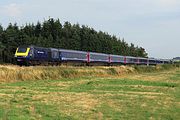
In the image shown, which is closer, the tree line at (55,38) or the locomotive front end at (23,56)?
the locomotive front end at (23,56)

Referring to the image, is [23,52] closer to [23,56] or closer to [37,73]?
[23,56]

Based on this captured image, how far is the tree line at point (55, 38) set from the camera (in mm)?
82481

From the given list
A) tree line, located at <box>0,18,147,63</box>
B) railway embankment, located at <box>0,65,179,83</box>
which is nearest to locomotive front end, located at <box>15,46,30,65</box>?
railway embankment, located at <box>0,65,179,83</box>

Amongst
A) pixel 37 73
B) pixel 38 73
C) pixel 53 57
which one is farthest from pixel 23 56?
pixel 37 73

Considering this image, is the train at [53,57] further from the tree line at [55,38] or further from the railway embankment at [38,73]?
the tree line at [55,38]

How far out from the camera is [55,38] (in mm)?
102938

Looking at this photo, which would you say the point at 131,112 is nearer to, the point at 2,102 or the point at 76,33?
the point at 2,102

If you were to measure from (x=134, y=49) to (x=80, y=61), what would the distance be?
314 ft

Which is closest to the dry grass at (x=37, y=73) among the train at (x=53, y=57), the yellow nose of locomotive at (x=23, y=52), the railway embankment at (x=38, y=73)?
the railway embankment at (x=38, y=73)

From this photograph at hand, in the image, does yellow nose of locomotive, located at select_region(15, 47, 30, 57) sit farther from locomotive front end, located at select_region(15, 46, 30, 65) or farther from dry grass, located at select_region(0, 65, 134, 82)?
dry grass, located at select_region(0, 65, 134, 82)

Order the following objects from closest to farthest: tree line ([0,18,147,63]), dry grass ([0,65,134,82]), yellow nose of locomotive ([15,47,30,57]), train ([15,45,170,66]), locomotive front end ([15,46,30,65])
→ dry grass ([0,65,134,82]) → locomotive front end ([15,46,30,65]) → yellow nose of locomotive ([15,47,30,57]) → train ([15,45,170,66]) → tree line ([0,18,147,63])

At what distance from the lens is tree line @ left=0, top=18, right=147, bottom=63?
82.5 m

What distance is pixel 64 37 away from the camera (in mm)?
104562

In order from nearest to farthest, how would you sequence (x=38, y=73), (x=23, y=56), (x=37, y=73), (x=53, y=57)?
(x=37, y=73), (x=38, y=73), (x=23, y=56), (x=53, y=57)
